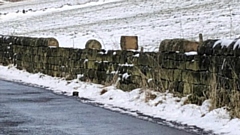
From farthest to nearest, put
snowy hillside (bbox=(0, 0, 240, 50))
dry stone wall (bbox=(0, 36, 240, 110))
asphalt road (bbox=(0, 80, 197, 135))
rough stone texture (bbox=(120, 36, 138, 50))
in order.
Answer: snowy hillside (bbox=(0, 0, 240, 50))
rough stone texture (bbox=(120, 36, 138, 50))
dry stone wall (bbox=(0, 36, 240, 110))
asphalt road (bbox=(0, 80, 197, 135))

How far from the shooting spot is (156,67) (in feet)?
45.0

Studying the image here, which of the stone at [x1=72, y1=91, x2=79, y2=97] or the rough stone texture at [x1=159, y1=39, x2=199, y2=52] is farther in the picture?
the stone at [x1=72, y1=91, x2=79, y2=97]

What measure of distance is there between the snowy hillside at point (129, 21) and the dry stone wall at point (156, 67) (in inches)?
257

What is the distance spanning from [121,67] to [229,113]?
201 inches

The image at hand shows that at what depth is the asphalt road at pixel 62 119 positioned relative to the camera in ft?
32.4

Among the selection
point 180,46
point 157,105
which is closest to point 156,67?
point 180,46

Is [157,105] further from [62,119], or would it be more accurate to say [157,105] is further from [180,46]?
[62,119]

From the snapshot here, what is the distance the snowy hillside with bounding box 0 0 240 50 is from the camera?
1176 inches

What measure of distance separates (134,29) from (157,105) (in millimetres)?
22770

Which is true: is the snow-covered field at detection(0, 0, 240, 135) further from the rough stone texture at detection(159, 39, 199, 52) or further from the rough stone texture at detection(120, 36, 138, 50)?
the rough stone texture at detection(120, 36, 138, 50)

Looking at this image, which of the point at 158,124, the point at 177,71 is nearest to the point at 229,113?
the point at 158,124

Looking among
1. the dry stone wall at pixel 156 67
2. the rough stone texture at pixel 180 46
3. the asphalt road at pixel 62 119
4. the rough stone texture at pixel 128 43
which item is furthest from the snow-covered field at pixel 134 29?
the rough stone texture at pixel 128 43

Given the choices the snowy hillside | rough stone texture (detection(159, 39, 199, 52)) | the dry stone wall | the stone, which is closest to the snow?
the stone

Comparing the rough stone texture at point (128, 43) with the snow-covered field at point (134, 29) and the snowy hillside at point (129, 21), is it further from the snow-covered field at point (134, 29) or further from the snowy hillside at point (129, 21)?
the snowy hillside at point (129, 21)
